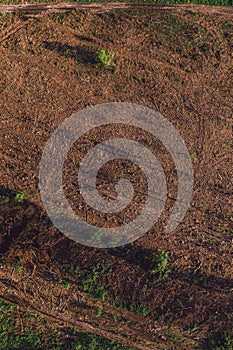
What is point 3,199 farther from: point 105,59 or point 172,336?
point 172,336

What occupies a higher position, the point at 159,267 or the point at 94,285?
the point at 159,267

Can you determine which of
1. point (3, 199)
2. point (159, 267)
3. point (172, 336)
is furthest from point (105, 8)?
point (172, 336)

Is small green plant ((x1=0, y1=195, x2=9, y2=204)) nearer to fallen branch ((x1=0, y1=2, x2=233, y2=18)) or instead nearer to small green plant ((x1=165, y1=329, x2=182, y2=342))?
fallen branch ((x1=0, y1=2, x2=233, y2=18))

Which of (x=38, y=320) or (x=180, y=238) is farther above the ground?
(x=180, y=238)

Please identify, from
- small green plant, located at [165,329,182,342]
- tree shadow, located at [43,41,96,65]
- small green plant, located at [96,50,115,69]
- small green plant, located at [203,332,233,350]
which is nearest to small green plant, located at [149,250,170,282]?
small green plant, located at [165,329,182,342]

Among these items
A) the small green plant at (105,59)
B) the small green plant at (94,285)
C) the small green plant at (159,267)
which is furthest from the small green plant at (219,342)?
the small green plant at (105,59)

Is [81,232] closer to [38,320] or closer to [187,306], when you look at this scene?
[38,320]

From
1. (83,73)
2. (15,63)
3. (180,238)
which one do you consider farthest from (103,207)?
(15,63)
